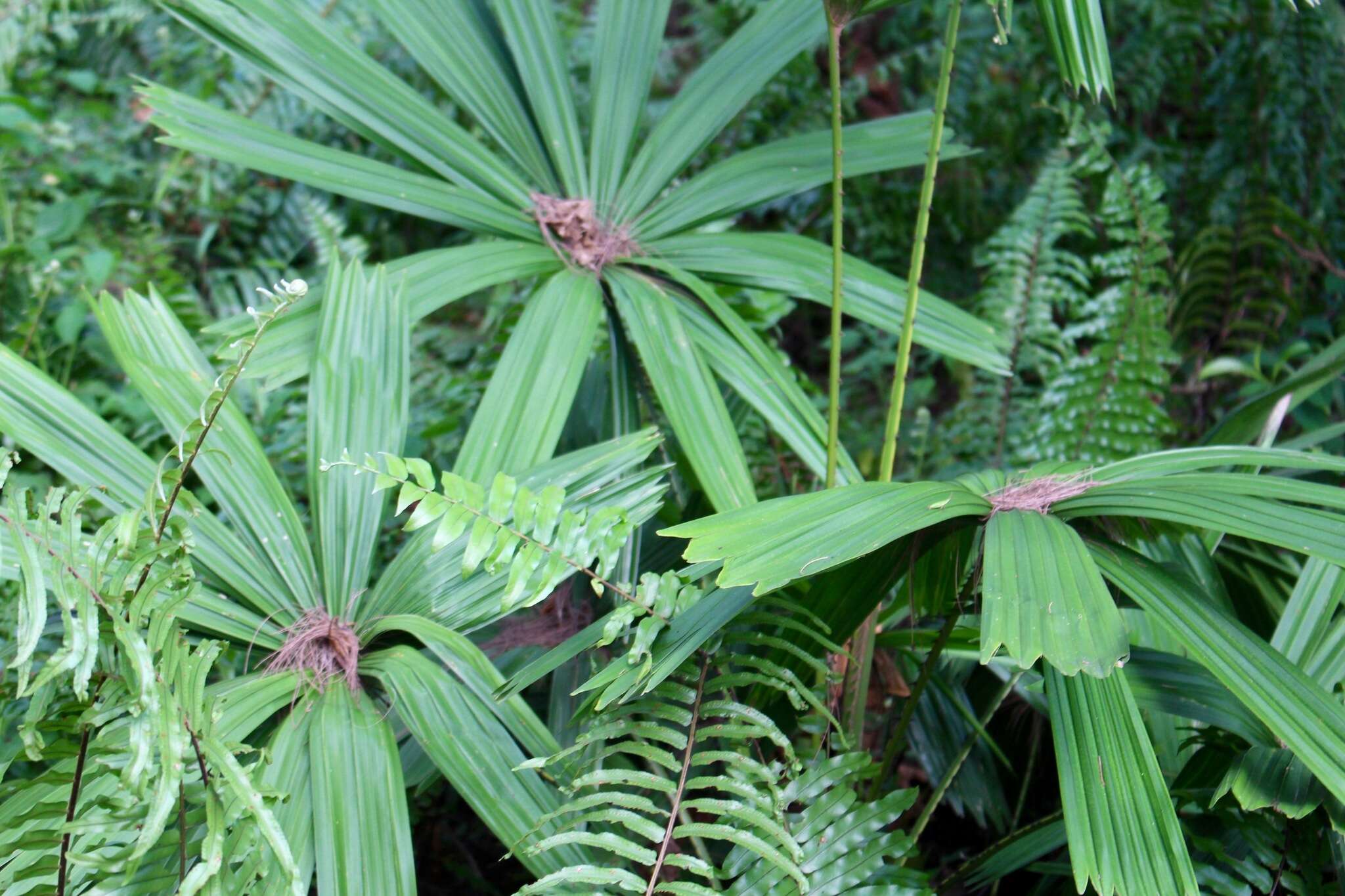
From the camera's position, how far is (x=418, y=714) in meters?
1.03

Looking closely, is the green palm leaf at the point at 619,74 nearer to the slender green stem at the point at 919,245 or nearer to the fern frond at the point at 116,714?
the slender green stem at the point at 919,245

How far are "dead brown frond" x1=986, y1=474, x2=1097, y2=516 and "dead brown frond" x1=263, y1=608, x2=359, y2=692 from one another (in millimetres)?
725

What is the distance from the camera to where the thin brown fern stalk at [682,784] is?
0.90m

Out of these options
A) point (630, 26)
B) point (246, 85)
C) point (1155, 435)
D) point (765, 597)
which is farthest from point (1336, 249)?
point (246, 85)

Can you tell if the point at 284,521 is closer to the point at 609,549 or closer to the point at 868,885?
the point at 609,549

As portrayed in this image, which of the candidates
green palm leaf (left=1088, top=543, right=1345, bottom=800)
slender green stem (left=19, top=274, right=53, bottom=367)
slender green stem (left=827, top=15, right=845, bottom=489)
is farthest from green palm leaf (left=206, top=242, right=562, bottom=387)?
slender green stem (left=19, top=274, right=53, bottom=367)

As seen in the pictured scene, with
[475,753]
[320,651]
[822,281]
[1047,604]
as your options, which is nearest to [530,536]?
[475,753]

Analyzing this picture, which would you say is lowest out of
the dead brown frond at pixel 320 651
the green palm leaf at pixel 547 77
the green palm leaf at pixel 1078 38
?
the dead brown frond at pixel 320 651

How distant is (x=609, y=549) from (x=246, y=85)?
2820 millimetres

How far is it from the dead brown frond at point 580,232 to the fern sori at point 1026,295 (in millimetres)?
1017

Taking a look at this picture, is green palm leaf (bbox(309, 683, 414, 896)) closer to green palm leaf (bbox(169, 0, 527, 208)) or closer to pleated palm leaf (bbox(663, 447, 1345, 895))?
pleated palm leaf (bbox(663, 447, 1345, 895))

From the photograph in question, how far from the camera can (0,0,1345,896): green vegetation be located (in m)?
0.84

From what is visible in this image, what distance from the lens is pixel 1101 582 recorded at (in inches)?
32.5

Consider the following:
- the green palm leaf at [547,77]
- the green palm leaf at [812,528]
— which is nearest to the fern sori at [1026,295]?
the green palm leaf at [547,77]
